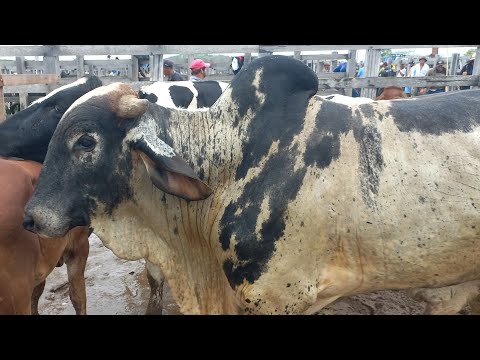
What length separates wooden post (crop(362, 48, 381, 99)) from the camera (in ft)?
25.4

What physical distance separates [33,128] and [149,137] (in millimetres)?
1374

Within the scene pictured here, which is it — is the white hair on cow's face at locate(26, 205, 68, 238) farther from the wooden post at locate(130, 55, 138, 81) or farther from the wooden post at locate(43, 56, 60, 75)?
the wooden post at locate(43, 56, 60, 75)

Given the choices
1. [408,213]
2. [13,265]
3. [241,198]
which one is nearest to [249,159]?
[241,198]

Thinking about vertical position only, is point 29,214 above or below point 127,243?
above

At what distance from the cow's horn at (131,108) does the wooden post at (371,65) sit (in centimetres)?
619

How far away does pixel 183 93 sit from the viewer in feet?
17.1

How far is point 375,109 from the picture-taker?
2.21 metres

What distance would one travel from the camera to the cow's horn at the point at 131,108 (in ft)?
7.22

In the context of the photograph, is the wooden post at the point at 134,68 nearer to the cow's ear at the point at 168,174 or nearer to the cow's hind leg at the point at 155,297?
the cow's hind leg at the point at 155,297

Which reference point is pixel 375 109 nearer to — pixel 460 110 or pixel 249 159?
pixel 460 110

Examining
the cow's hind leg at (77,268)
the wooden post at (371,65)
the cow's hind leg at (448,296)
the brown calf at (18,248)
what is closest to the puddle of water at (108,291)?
the cow's hind leg at (77,268)

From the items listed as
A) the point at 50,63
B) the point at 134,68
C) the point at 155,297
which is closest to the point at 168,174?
the point at 155,297

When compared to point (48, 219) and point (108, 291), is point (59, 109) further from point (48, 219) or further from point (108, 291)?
point (108, 291)
